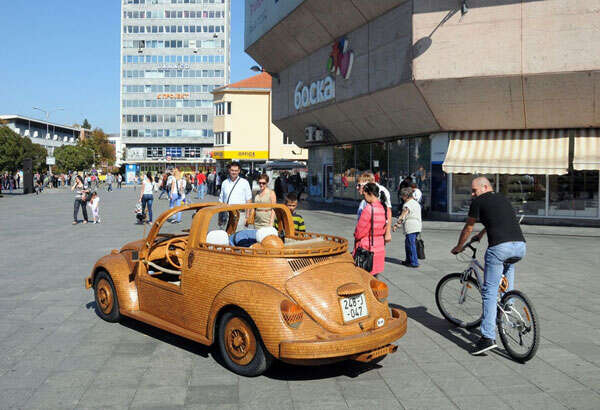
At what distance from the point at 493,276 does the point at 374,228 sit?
1.99 m

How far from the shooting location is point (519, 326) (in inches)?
209

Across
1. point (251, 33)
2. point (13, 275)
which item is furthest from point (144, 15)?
point (13, 275)

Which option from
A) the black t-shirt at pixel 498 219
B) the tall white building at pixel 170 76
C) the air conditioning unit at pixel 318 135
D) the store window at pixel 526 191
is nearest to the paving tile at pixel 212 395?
the black t-shirt at pixel 498 219

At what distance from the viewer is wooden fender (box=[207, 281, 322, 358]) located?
4.50m

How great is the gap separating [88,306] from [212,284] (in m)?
2.98

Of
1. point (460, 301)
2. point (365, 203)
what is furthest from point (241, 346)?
point (365, 203)

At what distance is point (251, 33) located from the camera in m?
29.8

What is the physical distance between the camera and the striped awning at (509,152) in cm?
1864

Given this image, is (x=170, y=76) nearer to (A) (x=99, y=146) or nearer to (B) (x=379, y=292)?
(A) (x=99, y=146)

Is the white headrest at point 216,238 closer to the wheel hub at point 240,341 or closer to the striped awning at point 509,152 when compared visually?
the wheel hub at point 240,341

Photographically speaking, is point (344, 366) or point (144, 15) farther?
point (144, 15)

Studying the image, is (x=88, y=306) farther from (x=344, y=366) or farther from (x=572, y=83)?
(x=572, y=83)

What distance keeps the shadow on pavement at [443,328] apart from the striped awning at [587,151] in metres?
13.4

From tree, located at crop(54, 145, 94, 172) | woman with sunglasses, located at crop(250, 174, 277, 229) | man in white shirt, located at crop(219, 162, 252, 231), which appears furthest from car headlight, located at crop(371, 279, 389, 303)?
tree, located at crop(54, 145, 94, 172)
